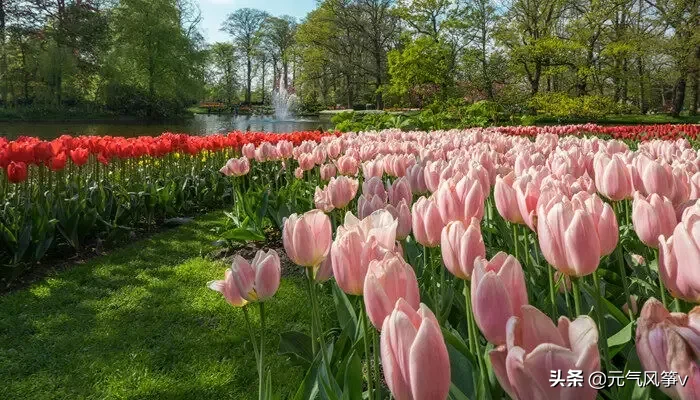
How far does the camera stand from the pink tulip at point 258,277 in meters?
1.31

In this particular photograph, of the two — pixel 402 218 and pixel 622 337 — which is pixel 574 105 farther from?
pixel 622 337

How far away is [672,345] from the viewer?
0.62 meters

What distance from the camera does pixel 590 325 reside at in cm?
60

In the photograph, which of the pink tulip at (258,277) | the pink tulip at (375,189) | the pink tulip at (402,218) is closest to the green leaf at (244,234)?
the pink tulip at (375,189)

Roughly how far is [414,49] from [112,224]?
20298mm

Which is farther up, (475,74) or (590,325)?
(475,74)

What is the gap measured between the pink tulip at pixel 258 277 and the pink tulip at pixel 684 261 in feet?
2.74

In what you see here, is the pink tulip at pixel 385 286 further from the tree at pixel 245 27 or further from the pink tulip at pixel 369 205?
the tree at pixel 245 27

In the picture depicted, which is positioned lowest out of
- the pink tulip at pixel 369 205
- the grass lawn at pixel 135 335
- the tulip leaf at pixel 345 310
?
the grass lawn at pixel 135 335

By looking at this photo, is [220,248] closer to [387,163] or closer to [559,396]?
[387,163]

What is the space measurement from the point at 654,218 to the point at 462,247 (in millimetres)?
532

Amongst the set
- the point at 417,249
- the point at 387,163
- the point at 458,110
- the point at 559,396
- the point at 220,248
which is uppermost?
the point at 458,110

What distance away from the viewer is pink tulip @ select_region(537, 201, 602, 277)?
100cm

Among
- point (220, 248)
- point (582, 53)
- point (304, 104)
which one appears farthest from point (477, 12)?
point (220, 248)
